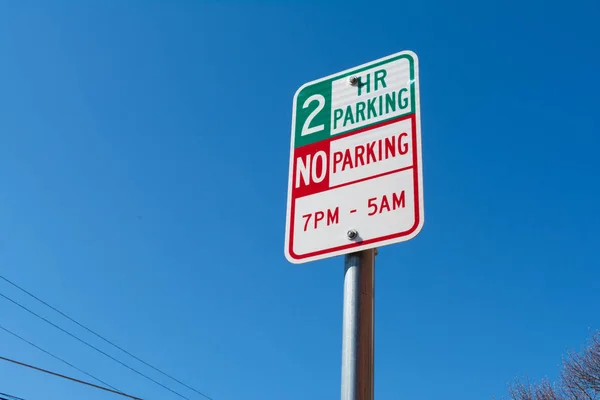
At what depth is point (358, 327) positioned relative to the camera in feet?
4.93

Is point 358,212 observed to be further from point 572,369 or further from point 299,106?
point 572,369

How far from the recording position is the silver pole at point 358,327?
55.6 inches

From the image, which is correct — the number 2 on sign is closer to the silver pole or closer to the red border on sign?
the red border on sign

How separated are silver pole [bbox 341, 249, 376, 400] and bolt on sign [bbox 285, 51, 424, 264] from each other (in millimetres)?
53

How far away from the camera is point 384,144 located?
1.79m

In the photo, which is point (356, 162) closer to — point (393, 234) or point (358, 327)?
point (393, 234)

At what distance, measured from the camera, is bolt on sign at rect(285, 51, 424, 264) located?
1660 mm

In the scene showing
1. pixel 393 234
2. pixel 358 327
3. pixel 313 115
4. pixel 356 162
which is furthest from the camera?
pixel 313 115

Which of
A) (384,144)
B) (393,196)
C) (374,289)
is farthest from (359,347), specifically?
(384,144)

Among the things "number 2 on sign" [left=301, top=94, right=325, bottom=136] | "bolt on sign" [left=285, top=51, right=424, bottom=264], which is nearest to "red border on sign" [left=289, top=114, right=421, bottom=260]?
"bolt on sign" [left=285, top=51, right=424, bottom=264]

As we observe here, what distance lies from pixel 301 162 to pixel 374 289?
52 cm

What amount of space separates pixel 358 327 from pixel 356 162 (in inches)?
20.2

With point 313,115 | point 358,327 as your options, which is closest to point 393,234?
point 358,327

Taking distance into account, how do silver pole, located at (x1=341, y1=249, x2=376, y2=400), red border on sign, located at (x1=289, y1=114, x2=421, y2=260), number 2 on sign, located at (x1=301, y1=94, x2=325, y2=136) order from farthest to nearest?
1. number 2 on sign, located at (x1=301, y1=94, x2=325, y2=136)
2. red border on sign, located at (x1=289, y1=114, x2=421, y2=260)
3. silver pole, located at (x1=341, y1=249, x2=376, y2=400)
